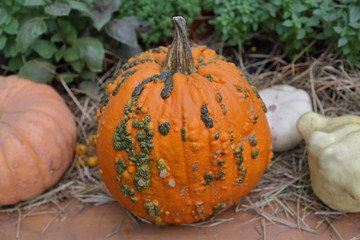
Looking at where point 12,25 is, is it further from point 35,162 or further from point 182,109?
point 182,109

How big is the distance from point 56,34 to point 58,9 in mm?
344

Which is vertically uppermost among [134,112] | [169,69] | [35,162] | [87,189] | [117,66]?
[169,69]

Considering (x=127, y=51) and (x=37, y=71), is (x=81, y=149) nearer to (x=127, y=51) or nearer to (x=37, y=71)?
(x=37, y=71)

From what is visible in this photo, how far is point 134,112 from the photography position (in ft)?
5.64

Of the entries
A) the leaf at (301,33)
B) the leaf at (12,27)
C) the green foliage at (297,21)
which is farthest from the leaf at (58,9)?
the leaf at (301,33)

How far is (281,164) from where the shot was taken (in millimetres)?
2418

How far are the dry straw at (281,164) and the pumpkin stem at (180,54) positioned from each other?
876 millimetres

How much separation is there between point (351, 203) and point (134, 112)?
1.21 metres

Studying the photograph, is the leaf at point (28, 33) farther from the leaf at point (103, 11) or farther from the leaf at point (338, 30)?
the leaf at point (338, 30)

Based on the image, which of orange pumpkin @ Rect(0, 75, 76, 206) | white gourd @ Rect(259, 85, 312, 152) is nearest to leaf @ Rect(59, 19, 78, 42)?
orange pumpkin @ Rect(0, 75, 76, 206)

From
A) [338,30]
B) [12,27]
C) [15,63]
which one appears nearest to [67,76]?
[15,63]

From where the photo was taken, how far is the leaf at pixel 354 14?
2395 millimetres

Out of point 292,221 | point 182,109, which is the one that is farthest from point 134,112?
point 292,221

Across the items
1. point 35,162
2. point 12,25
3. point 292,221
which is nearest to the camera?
point 292,221
